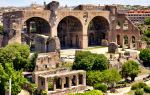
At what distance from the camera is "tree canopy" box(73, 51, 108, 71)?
154 feet

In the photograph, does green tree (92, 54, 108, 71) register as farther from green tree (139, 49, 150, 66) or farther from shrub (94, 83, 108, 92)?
green tree (139, 49, 150, 66)

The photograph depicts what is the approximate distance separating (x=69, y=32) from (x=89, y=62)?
27.4 m

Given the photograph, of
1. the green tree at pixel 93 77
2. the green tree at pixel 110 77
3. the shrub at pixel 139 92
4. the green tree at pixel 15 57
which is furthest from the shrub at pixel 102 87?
the green tree at pixel 15 57

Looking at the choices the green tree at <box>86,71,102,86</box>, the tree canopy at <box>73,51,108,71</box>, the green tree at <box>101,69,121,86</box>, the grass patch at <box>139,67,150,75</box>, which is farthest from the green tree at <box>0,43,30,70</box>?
the grass patch at <box>139,67,150,75</box>

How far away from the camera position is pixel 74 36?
73.6 m

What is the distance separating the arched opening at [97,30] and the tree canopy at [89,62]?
28.7m

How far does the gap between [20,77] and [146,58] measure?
74.7ft

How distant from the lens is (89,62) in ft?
154

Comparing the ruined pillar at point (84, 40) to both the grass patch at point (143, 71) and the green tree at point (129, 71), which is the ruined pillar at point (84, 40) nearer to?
the grass patch at point (143, 71)

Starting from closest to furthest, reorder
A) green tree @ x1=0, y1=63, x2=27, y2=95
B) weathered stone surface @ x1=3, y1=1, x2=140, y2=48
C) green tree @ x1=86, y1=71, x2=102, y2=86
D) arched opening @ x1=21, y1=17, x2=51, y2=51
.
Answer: green tree @ x1=0, y1=63, x2=27, y2=95, green tree @ x1=86, y1=71, x2=102, y2=86, weathered stone surface @ x1=3, y1=1, x2=140, y2=48, arched opening @ x1=21, y1=17, x2=51, y2=51

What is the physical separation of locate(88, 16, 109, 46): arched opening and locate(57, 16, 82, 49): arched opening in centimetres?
441

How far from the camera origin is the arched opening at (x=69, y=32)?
7275cm

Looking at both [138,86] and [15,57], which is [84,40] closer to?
[15,57]

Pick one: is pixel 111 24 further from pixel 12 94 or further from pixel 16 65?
pixel 12 94
